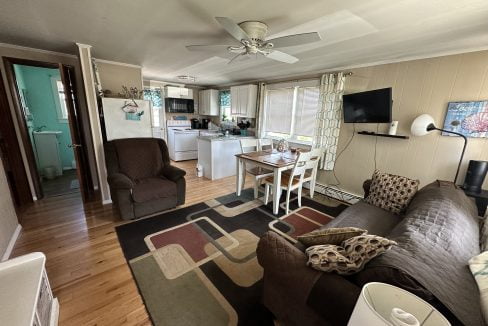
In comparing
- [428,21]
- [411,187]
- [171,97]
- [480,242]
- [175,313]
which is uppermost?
[428,21]

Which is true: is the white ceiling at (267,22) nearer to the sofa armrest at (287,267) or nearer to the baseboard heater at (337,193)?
the sofa armrest at (287,267)

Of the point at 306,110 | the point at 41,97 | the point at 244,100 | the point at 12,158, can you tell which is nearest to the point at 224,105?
the point at 244,100

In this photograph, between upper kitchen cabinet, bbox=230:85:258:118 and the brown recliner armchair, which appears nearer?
Result: the brown recliner armchair

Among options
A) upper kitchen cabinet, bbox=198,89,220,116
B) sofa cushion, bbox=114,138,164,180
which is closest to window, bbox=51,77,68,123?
sofa cushion, bbox=114,138,164,180

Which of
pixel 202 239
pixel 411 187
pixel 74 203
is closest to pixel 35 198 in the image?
pixel 74 203

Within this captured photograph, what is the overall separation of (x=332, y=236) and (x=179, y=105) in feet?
18.7

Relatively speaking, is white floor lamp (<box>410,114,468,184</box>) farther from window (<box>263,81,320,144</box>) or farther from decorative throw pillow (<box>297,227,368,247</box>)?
decorative throw pillow (<box>297,227,368,247</box>)

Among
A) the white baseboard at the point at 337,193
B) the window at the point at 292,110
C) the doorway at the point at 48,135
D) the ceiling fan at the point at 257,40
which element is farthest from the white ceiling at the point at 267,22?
the white baseboard at the point at 337,193

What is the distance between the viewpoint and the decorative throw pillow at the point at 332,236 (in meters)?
1.15

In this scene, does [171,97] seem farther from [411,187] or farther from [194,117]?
[411,187]

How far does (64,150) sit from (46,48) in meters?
2.53

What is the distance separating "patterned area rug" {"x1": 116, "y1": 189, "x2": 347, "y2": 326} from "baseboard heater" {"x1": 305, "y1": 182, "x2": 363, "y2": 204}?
0.37 metres

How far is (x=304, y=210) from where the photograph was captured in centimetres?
304

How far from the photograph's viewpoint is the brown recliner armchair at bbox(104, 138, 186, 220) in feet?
8.14
